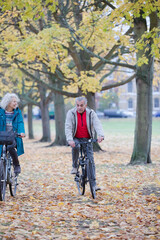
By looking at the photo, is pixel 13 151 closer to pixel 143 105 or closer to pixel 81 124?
pixel 81 124

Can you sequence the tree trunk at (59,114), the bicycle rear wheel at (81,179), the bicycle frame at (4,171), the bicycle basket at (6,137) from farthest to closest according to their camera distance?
the tree trunk at (59,114) → the bicycle rear wheel at (81,179) → the bicycle frame at (4,171) → the bicycle basket at (6,137)

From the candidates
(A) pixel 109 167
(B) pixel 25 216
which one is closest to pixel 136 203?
(B) pixel 25 216

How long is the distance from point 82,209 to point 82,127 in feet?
4.95

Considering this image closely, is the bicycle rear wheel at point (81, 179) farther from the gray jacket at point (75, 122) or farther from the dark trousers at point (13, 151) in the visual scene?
the dark trousers at point (13, 151)

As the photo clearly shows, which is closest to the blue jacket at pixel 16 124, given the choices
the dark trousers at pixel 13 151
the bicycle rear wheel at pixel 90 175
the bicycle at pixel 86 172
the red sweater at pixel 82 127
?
the dark trousers at pixel 13 151

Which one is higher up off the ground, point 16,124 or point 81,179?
point 16,124

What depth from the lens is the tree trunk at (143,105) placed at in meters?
11.8

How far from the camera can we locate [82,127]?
7.14 m

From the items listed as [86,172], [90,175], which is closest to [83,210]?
[90,175]

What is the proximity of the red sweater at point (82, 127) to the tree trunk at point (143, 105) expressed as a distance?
17.0 feet

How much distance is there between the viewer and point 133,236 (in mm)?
4781

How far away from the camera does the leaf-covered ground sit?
498cm

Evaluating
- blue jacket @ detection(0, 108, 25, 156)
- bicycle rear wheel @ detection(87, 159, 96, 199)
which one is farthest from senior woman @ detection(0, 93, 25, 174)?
bicycle rear wheel @ detection(87, 159, 96, 199)

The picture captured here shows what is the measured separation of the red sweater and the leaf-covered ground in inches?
45.6
